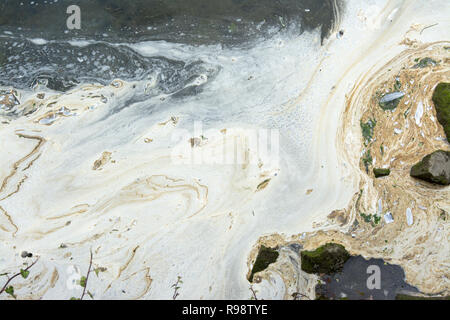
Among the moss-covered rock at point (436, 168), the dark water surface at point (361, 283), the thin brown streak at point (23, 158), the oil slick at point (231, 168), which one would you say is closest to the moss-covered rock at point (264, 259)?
the oil slick at point (231, 168)

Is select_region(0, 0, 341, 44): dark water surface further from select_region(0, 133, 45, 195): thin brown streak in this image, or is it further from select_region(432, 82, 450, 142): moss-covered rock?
select_region(432, 82, 450, 142): moss-covered rock

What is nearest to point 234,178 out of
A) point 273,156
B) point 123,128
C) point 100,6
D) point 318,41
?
point 273,156

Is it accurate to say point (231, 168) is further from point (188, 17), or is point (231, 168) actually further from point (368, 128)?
point (188, 17)

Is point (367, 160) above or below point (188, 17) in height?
below

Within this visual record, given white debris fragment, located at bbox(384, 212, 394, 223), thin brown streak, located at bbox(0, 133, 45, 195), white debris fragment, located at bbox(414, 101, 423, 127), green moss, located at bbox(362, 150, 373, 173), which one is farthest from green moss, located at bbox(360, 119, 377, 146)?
thin brown streak, located at bbox(0, 133, 45, 195)

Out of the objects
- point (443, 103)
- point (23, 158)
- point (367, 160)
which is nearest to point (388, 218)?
point (367, 160)
